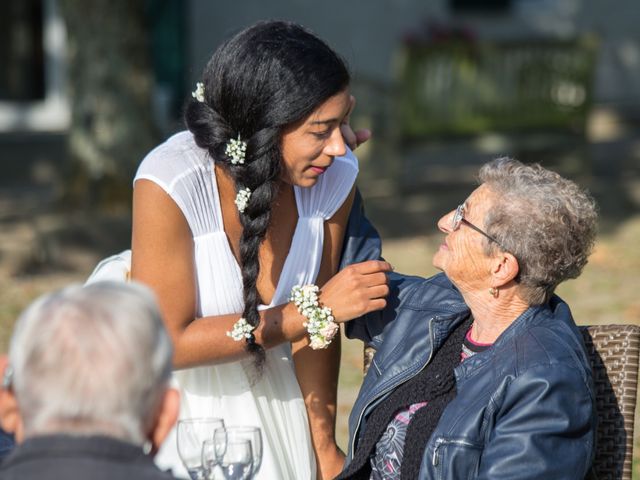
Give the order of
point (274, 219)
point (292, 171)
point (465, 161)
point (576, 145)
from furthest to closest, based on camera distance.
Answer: point (465, 161), point (576, 145), point (274, 219), point (292, 171)

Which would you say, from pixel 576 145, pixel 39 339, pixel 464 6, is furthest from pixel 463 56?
pixel 39 339

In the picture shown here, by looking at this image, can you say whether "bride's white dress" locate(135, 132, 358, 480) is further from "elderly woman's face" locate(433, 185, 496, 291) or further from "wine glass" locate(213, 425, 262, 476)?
"wine glass" locate(213, 425, 262, 476)

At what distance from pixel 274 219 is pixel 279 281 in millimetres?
194

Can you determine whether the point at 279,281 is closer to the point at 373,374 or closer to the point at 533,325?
the point at 373,374

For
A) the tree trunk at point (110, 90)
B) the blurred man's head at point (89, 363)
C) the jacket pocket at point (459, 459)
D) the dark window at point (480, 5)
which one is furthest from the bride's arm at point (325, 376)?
the dark window at point (480, 5)

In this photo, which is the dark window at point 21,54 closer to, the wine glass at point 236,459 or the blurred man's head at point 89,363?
the wine glass at point 236,459

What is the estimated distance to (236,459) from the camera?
2479 mm

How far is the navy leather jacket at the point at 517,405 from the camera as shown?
2834 mm

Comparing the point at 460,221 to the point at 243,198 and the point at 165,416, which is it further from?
the point at 165,416

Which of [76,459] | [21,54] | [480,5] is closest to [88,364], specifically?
[76,459]

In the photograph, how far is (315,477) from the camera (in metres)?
3.60

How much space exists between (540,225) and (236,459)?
1102 millimetres

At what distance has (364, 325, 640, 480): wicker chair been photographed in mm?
3154

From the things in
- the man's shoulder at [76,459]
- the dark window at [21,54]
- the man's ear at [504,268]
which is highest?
the man's shoulder at [76,459]
